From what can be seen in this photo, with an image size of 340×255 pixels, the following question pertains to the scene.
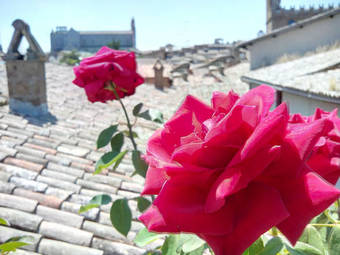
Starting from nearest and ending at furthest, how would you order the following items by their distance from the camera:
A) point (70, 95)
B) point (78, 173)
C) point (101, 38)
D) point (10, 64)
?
point (78, 173) → point (10, 64) → point (70, 95) → point (101, 38)

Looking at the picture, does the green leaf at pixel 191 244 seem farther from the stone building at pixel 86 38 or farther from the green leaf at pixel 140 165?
the stone building at pixel 86 38

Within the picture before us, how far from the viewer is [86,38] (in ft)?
255

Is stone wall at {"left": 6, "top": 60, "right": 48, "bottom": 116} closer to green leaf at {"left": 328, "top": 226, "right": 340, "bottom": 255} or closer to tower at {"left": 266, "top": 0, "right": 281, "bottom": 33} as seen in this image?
green leaf at {"left": 328, "top": 226, "right": 340, "bottom": 255}

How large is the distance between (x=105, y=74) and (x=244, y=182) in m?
0.97

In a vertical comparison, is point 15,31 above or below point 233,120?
above

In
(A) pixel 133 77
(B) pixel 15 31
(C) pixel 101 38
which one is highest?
(C) pixel 101 38

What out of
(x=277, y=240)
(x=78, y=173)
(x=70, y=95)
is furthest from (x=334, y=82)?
(x=70, y=95)

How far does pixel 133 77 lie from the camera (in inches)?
55.0

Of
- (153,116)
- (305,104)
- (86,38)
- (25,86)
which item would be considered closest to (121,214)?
(153,116)

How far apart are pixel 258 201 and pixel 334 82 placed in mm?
5076

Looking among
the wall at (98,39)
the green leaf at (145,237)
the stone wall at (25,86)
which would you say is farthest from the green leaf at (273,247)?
the wall at (98,39)

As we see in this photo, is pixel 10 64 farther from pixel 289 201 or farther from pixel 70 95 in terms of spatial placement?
pixel 289 201

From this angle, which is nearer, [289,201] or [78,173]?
[289,201]

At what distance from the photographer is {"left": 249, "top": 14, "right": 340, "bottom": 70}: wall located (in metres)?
14.0
